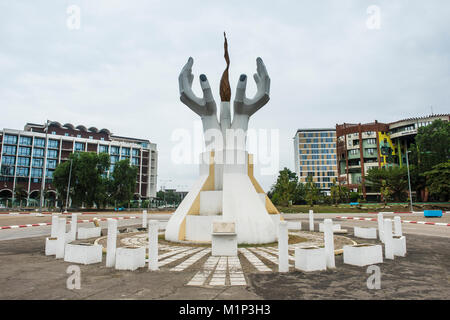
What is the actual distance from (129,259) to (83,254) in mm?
1870

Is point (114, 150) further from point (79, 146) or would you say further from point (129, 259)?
point (129, 259)

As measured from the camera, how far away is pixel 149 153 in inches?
3893

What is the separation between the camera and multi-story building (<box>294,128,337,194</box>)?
124m

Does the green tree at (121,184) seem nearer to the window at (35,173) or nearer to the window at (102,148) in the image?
the window at (102,148)

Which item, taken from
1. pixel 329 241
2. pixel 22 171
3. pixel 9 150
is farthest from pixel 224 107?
pixel 9 150

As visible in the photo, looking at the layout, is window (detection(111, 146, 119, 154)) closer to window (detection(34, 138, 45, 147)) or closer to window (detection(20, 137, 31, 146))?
window (detection(34, 138, 45, 147))

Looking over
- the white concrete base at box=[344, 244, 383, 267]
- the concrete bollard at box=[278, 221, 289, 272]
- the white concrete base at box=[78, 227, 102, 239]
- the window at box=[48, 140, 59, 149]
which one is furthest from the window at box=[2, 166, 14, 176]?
the white concrete base at box=[344, 244, 383, 267]

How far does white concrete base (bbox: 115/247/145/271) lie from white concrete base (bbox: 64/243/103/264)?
1.23 m

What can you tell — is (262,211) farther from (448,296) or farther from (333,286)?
(448,296)

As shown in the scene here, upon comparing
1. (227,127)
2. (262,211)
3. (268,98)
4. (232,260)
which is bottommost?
(232,260)

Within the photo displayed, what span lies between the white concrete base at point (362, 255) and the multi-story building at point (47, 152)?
71.6 m
